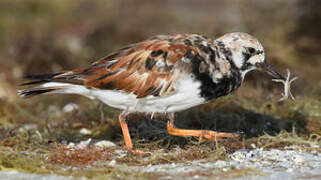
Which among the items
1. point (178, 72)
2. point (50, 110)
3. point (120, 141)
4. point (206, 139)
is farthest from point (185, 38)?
point (50, 110)

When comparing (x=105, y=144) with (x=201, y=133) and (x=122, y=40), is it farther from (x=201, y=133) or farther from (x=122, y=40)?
(x=122, y=40)

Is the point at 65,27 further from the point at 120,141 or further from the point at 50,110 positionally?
the point at 120,141

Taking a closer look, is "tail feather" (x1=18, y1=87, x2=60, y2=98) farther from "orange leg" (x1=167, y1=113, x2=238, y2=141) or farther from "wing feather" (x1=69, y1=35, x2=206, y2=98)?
"orange leg" (x1=167, y1=113, x2=238, y2=141)

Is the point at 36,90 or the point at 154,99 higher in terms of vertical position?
the point at 36,90

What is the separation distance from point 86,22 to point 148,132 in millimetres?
7223

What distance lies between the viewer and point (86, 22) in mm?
11492

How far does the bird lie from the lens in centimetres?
388

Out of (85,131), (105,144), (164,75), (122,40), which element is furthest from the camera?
(122,40)

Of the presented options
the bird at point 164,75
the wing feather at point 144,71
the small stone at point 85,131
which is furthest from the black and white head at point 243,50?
the small stone at point 85,131

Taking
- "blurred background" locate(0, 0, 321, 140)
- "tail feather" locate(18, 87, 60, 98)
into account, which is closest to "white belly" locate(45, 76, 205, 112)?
"tail feather" locate(18, 87, 60, 98)

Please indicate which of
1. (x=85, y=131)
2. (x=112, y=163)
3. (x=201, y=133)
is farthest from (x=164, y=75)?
(x=85, y=131)

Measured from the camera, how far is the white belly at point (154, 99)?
3.84 m

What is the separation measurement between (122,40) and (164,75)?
251 inches

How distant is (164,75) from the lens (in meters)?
3.92
